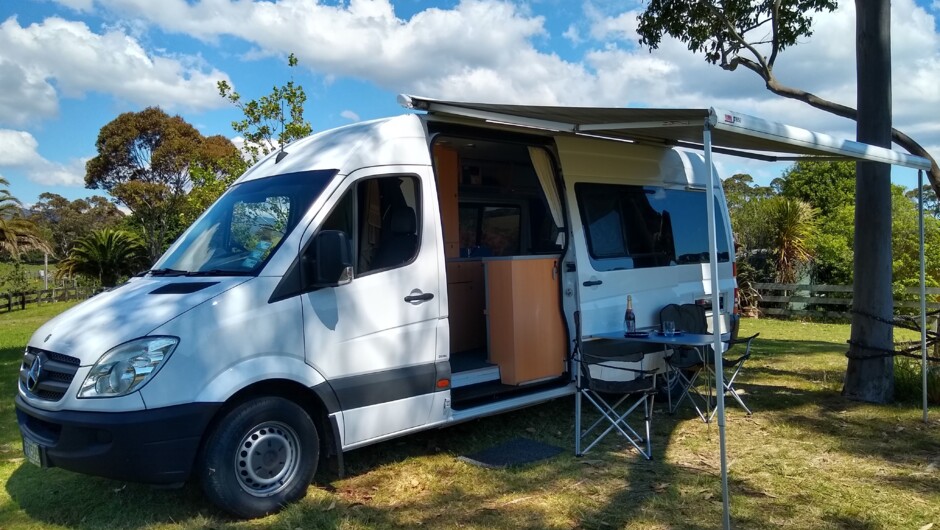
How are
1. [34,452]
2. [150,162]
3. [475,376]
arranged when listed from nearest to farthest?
1. [34,452]
2. [475,376]
3. [150,162]

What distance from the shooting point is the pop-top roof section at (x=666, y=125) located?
13.9 ft

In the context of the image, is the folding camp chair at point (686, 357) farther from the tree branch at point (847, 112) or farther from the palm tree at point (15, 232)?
the palm tree at point (15, 232)

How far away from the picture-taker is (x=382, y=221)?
511 centimetres

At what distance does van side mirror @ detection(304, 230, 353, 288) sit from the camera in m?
4.31

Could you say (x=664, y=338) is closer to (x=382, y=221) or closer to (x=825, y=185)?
(x=382, y=221)

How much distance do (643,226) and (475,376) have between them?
234cm

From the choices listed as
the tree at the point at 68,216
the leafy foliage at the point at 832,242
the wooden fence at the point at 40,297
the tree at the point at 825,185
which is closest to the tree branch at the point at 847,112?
the leafy foliage at the point at 832,242

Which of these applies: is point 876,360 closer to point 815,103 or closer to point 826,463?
point 826,463

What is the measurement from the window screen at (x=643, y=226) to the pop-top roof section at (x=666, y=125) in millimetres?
606

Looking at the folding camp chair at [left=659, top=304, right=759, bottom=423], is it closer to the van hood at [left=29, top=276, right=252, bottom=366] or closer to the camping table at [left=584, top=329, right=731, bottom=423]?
the camping table at [left=584, top=329, right=731, bottom=423]

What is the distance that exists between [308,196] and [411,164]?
843 mm

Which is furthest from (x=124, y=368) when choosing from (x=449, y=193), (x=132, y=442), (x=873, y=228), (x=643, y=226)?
(x=873, y=228)

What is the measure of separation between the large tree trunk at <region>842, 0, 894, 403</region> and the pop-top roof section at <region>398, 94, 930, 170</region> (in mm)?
689

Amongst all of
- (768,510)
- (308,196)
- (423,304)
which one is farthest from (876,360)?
(308,196)
